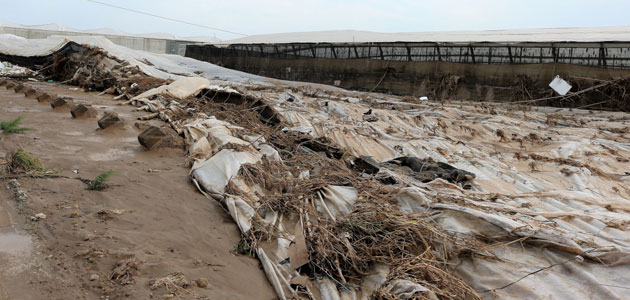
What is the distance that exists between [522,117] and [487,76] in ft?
12.0

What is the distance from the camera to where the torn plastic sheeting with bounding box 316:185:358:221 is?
3602mm

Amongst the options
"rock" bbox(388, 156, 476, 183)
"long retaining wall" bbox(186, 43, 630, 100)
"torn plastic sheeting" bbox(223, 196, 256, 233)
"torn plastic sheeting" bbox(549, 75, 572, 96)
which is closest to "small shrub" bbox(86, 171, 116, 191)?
"torn plastic sheeting" bbox(223, 196, 256, 233)

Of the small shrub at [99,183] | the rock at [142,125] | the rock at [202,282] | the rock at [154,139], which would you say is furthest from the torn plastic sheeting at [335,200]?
the rock at [142,125]

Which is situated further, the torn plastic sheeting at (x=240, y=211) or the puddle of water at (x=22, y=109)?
the puddle of water at (x=22, y=109)

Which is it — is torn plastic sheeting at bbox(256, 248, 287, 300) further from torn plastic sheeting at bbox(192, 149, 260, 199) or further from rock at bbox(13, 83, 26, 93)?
rock at bbox(13, 83, 26, 93)

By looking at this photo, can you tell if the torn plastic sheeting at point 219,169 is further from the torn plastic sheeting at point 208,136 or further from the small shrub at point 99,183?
the small shrub at point 99,183

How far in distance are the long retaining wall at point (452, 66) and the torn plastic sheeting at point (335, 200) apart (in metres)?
9.36

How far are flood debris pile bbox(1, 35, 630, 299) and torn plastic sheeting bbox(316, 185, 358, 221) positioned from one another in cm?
1

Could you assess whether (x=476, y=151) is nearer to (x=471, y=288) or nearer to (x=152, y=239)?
(x=471, y=288)

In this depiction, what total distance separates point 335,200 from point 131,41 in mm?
28769

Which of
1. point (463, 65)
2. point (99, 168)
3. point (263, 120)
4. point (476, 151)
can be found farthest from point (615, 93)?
point (99, 168)

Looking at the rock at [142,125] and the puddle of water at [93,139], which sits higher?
the rock at [142,125]

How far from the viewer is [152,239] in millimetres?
3041

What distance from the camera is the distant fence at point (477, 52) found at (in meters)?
10.6
